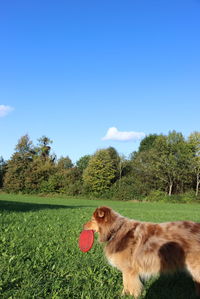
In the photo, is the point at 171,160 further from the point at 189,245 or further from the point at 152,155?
the point at 189,245

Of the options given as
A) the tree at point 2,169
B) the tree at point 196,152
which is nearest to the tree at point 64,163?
the tree at point 2,169

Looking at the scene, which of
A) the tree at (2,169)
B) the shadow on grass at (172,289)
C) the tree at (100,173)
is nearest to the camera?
the shadow on grass at (172,289)

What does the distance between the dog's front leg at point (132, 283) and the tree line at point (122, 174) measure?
49242mm

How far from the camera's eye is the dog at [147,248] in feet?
15.2

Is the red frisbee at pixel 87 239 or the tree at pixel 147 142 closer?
the red frisbee at pixel 87 239

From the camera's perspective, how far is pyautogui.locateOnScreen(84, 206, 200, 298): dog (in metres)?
4.63

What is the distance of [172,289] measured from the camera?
5.44 metres

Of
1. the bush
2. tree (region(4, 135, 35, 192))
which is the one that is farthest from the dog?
tree (region(4, 135, 35, 192))

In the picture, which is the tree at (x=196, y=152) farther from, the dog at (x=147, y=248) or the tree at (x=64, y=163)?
the dog at (x=147, y=248)

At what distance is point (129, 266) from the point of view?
4867 mm

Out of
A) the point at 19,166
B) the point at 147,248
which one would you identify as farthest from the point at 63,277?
the point at 19,166

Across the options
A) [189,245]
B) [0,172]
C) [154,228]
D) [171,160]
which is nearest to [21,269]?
[154,228]

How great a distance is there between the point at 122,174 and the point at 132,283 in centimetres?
5780

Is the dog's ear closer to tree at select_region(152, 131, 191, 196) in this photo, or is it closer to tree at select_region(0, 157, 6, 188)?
tree at select_region(152, 131, 191, 196)
